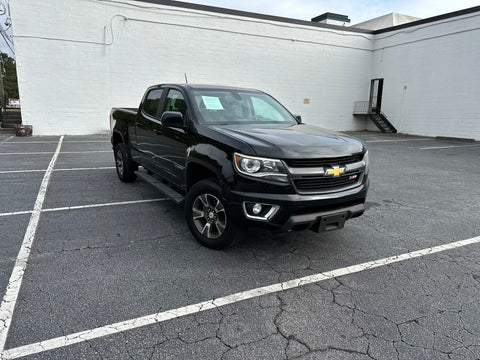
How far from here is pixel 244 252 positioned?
12.3ft

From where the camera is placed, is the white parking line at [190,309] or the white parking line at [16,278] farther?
the white parking line at [16,278]

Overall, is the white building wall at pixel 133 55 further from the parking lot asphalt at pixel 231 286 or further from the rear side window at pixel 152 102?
the rear side window at pixel 152 102

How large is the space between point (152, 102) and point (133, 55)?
12.0m

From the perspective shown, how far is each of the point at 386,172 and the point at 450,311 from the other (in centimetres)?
631

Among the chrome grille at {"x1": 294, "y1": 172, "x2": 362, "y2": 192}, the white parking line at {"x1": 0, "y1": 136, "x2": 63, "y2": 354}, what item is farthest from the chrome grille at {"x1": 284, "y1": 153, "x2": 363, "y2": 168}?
the white parking line at {"x1": 0, "y1": 136, "x2": 63, "y2": 354}

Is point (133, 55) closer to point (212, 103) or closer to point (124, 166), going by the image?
point (124, 166)

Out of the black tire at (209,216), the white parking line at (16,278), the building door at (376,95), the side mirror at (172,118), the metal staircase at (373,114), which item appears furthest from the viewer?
the building door at (376,95)

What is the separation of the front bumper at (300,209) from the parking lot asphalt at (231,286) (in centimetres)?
50

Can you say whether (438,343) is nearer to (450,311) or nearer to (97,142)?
(450,311)

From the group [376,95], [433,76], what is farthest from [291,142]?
[376,95]

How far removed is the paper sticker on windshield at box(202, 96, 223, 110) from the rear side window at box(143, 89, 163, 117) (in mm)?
1149

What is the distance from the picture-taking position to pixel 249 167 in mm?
3203

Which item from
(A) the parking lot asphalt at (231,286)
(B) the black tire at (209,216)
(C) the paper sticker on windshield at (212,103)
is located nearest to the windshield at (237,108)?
(C) the paper sticker on windshield at (212,103)

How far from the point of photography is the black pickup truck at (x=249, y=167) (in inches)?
124
